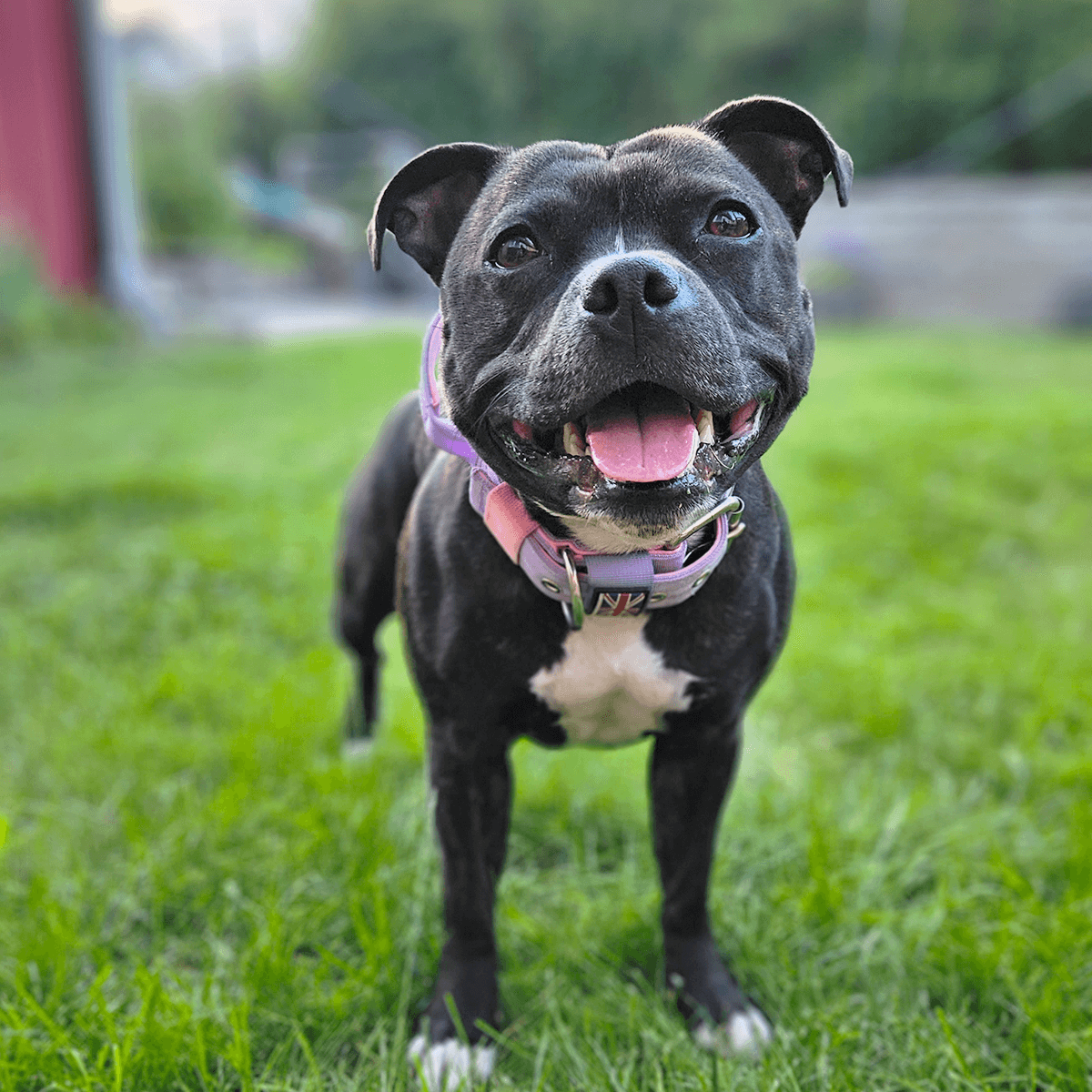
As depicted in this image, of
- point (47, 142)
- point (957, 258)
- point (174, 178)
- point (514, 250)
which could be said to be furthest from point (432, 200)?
point (174, 178)

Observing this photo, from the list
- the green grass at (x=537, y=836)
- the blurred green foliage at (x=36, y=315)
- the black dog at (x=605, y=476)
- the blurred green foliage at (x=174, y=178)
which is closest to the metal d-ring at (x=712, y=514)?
the black dog at (x=605, y=476)

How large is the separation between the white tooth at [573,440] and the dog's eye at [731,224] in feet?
1.10

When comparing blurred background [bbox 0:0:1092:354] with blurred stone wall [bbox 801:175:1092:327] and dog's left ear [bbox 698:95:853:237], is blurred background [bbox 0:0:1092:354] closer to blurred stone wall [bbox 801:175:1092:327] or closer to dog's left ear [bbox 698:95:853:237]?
blurred stone wall [bbox 801:175:1092:327]

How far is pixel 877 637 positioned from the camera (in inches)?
151

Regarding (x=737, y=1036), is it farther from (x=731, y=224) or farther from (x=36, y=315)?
(x=36, y=315)

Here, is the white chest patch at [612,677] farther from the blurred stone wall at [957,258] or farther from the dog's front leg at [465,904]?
the blurred stone wall at [957,258]

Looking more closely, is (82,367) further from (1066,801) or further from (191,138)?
(1066,801)

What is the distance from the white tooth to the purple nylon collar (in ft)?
0.50

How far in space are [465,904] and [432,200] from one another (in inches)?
49.1

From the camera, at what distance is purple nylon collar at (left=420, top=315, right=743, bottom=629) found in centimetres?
157

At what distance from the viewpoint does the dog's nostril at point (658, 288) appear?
4.40 ft

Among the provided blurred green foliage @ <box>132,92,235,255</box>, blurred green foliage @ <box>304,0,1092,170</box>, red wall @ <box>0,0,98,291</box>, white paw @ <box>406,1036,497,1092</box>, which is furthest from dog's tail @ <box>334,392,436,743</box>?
blurred green foliage @ <box>304,0,1092,170</box>

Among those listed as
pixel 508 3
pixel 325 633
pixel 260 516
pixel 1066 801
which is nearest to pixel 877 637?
pixel 1066 801

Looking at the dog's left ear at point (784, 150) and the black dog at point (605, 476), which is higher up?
the dog's left ear at point (784, 150)
